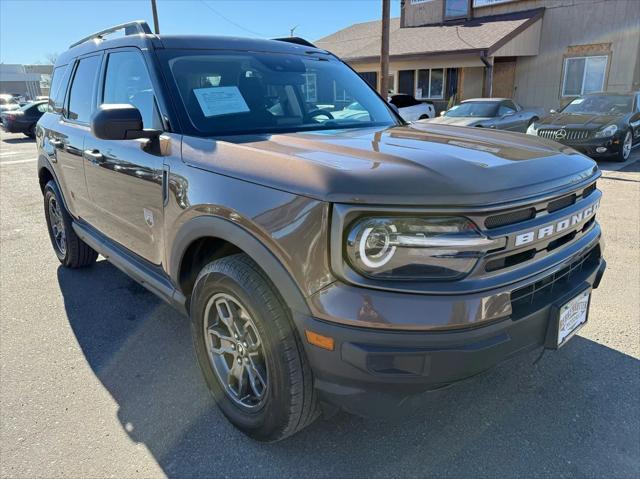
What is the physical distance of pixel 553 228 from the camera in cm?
205

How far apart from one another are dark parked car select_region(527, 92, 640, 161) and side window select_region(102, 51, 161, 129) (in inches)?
374

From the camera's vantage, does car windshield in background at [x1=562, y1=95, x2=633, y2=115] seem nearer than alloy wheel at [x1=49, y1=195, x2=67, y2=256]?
No

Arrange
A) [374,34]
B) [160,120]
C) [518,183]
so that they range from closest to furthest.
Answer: [518,183] < [160,120] < [374,34]

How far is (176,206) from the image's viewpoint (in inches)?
98.1

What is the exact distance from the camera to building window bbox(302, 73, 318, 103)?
3223 millimetres

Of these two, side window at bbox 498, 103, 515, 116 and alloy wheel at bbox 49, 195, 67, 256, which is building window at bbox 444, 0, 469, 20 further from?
alloy wheel at bbox 49, 195, 67, 256

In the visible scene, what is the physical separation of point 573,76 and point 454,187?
19369mm

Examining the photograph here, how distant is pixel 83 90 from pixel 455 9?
2171 cm

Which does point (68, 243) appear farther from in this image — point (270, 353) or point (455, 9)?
point (455, 9)

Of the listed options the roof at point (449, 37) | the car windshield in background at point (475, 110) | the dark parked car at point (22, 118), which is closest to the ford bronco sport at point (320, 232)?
the car windshield in background at point (475, 110)

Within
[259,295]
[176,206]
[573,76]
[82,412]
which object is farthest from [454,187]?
[573,76]

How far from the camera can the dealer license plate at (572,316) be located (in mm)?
2098

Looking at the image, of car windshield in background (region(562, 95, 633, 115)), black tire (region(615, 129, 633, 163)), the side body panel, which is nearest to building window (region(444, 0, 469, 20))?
car windshield in background (region(562, 95, 633, 115))

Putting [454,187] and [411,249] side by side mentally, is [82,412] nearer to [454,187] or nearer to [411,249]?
[411,249]
